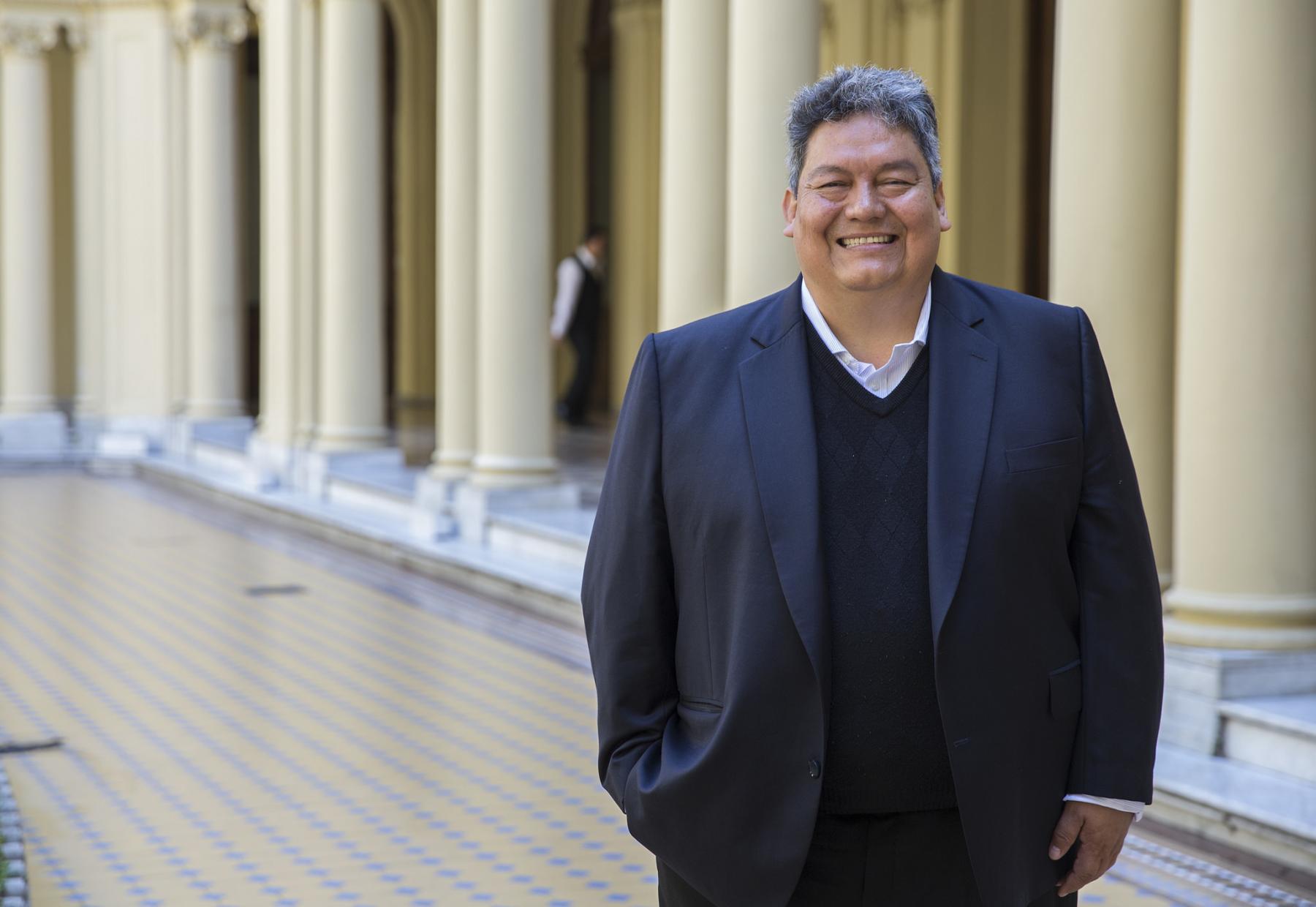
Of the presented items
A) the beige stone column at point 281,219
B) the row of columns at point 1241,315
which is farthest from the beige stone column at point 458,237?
the row of columns at point 1241,315

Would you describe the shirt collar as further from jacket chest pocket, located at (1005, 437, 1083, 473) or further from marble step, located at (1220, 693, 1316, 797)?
marble step, located at (1220, 693, 1316, 797)

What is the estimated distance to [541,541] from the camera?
410 inches

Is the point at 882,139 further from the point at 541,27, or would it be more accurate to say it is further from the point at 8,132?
the point at 8,132

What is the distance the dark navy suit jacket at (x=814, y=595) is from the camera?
234cm

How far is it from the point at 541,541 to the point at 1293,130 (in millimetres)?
5926

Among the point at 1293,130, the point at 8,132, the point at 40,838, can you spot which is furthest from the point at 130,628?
the point at 8,132

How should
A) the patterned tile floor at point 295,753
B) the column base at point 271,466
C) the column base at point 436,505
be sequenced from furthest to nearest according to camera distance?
the column base at point 271,466 < the column base at point 436,505 < the patterned tile floor at point 295,753

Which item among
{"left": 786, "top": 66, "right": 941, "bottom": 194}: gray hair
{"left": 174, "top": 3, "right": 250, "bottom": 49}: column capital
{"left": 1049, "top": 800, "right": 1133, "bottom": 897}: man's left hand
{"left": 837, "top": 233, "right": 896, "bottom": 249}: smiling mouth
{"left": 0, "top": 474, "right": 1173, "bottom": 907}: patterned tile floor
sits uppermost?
{"left": 174, "top": 3, "right": 250, "bottom": 49}: column capital

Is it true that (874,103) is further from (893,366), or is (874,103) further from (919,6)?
(919,6)

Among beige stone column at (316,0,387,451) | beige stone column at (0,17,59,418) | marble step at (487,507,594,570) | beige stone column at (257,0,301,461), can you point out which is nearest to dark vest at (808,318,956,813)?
marble step at (487,507,594,570)

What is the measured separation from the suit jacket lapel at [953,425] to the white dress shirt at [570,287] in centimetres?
1538

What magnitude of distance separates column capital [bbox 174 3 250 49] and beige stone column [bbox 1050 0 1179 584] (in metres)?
14.8

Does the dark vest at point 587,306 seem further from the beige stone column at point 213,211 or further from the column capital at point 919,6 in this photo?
the column capital at point 919,6

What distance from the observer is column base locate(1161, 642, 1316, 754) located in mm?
5590
